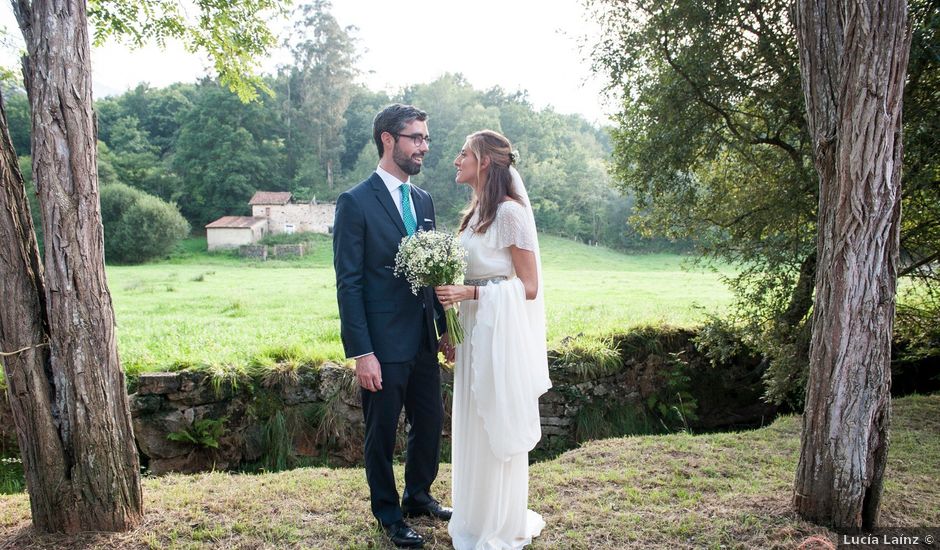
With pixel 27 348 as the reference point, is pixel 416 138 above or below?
above

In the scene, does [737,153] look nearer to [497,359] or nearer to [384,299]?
[497,359]

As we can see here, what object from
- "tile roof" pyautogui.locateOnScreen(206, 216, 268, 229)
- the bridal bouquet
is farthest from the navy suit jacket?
"tile roof" pyautogui.locateOnScreen(206, 216, 268, 229)

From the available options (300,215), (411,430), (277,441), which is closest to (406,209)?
(411,430)

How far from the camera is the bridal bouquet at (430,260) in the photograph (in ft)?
12.1

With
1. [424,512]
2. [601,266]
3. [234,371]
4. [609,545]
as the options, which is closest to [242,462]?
[234,371]

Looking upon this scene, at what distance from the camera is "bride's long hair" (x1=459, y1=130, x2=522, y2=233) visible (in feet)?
13.0

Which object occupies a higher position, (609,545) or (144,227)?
(144,227)

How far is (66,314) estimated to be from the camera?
377 cm

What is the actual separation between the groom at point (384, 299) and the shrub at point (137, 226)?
39935 mm

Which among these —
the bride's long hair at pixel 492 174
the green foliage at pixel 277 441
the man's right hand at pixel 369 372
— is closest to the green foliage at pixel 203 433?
the green foliage at pixel 277 441

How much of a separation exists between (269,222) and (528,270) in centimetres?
4434

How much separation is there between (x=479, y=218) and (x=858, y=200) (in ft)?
7.80

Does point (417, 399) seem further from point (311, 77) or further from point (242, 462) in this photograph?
point (311, 77)

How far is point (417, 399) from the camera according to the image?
441 centimetres
